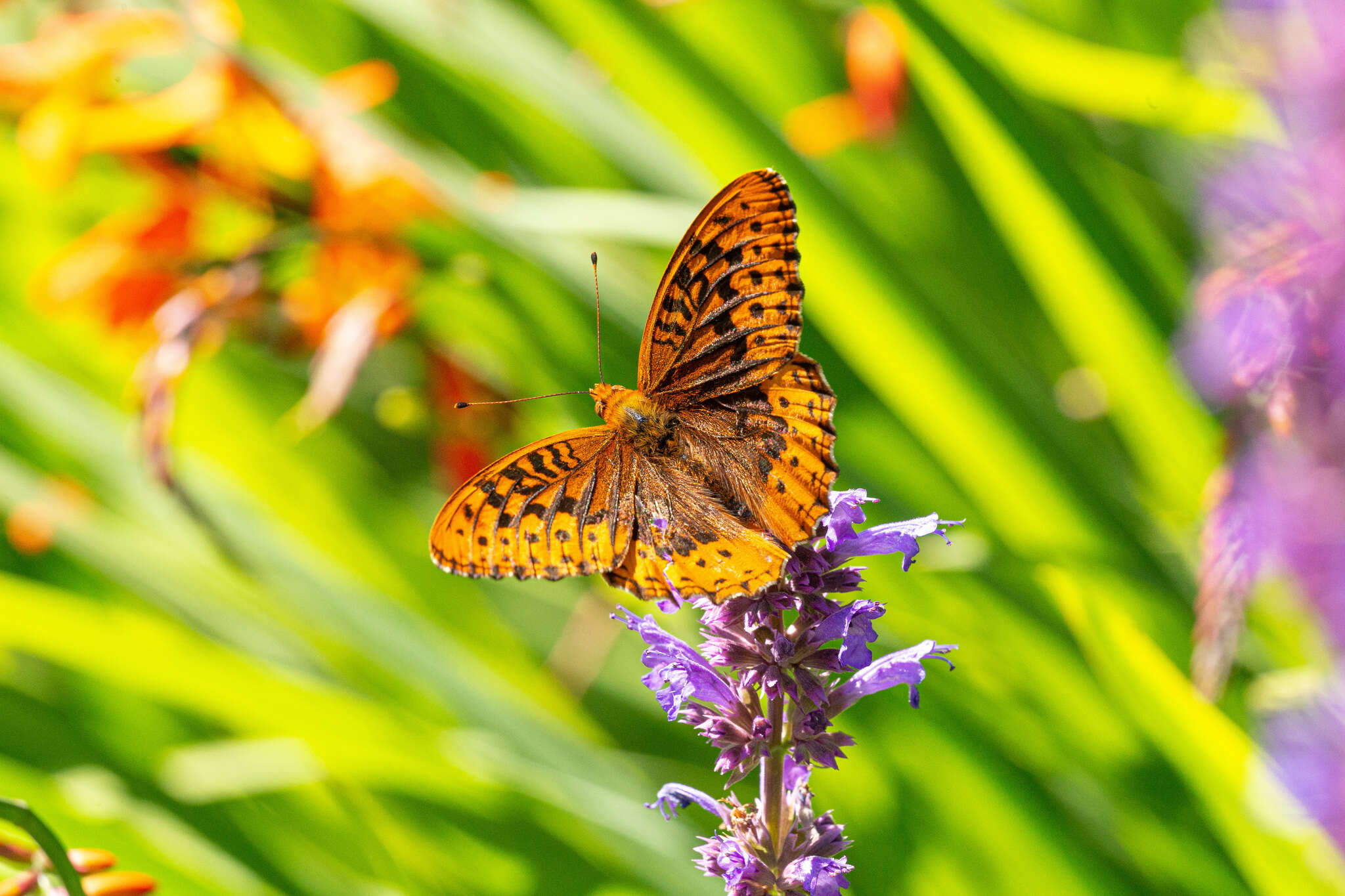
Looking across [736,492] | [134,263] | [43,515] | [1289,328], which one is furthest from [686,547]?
[43,515]

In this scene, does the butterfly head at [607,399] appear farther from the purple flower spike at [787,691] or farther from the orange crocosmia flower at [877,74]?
the orange crocosmia flower at [877,74]

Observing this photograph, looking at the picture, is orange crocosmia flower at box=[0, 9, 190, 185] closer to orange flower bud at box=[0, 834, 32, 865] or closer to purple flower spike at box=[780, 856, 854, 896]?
orange flower bud at box=[0, 834, 32, 865]

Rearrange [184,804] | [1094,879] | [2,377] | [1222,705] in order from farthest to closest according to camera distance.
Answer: [2,377] < [184,804] < [1222,705] < [1094,879]

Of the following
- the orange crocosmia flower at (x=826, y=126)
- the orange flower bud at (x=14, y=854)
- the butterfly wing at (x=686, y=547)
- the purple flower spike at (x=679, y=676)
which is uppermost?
the orange crocosmia flower at (x=826, y=126)

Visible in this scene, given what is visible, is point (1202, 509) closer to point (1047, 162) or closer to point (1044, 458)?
point (1044, 458)

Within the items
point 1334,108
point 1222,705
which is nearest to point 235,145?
point 1334,108

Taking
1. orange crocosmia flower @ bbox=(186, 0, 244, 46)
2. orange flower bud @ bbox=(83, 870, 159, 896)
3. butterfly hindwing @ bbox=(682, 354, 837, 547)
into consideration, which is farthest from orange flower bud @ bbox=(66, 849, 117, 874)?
orange crocosmia flower @ bbox=(186, 0, 244, 46)

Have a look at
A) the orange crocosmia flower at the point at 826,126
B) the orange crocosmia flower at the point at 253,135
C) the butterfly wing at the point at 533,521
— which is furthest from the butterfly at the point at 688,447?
the orange crocosmia flower at the point at 826,126
